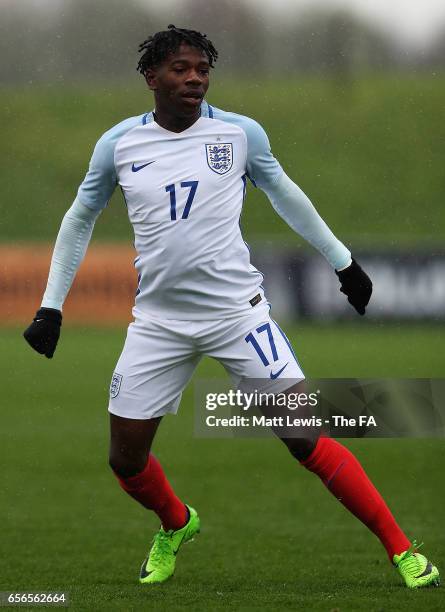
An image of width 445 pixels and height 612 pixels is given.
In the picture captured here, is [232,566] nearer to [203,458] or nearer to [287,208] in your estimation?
[287,208]

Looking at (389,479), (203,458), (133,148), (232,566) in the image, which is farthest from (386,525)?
(203,458)

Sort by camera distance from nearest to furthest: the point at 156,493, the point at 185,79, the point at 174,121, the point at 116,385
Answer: the point at 185,79 < the point at 174,121 < the point at 116,385 < the point at 156,493

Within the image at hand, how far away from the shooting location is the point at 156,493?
5203 mm

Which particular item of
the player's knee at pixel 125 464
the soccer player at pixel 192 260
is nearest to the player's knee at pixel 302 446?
the soccer player at pixel 192 260

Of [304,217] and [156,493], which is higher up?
[304,217]

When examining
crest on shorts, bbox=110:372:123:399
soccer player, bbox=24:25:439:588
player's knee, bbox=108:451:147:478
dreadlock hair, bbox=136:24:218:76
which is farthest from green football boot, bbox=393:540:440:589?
dreadlock hair, bbox=136:24:218:76

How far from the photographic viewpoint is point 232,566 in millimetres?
5543

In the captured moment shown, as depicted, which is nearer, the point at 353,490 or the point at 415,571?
the point at 415,571

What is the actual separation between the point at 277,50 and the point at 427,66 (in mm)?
5041

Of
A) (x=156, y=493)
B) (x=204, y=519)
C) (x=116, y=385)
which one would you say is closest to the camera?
(x=116, y=385)

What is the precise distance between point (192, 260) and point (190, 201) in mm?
224

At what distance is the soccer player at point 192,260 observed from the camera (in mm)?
4715

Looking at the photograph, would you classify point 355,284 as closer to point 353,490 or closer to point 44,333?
point 353,490

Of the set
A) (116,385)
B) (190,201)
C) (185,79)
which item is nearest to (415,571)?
(116,385)
